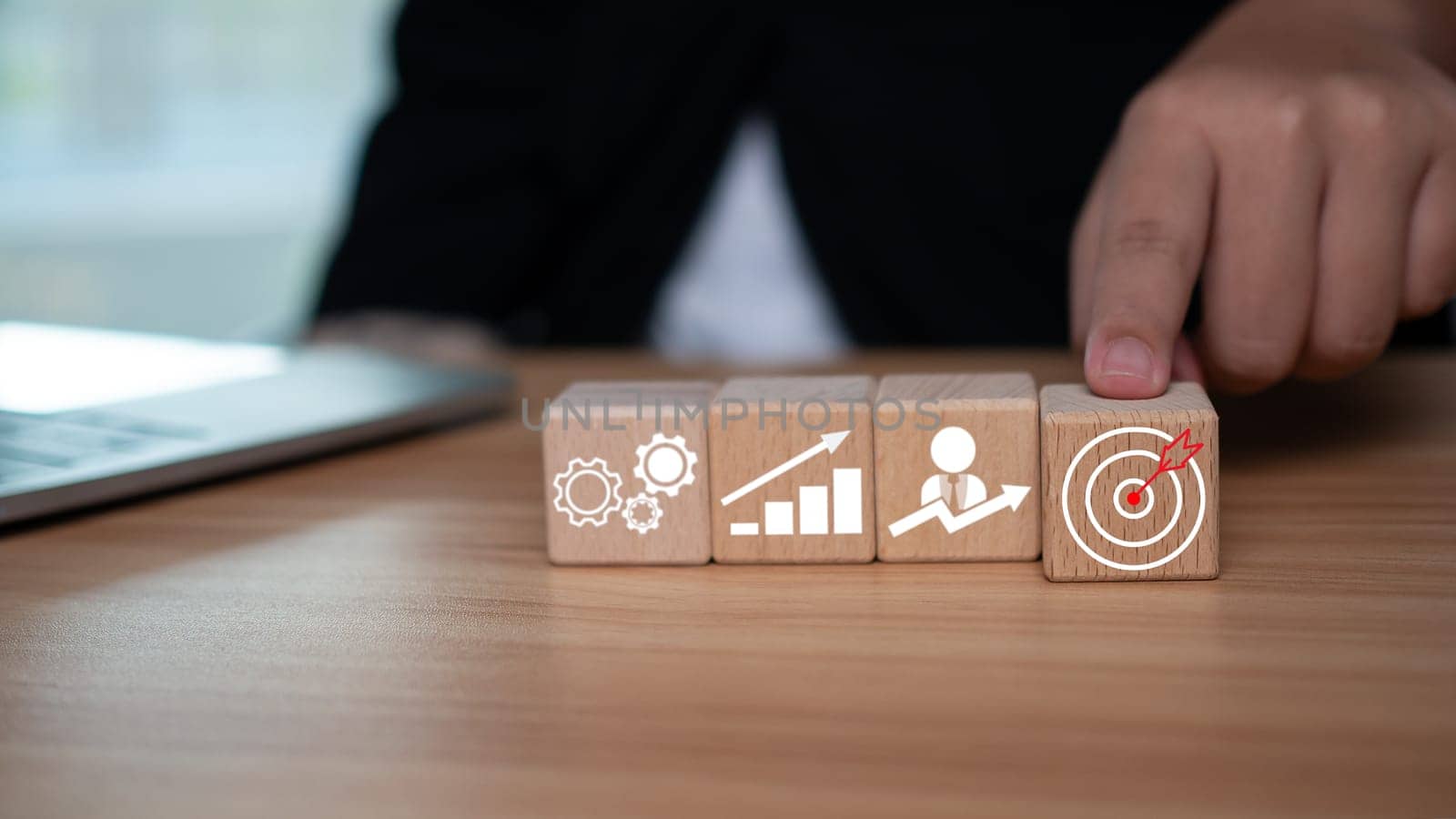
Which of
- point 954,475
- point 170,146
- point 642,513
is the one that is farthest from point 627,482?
point 170,146

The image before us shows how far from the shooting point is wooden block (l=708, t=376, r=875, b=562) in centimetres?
58

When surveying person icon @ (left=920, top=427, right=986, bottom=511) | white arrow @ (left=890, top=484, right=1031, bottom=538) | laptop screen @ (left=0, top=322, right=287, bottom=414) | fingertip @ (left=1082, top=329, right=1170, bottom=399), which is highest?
laptop screen @ (left=0, top=322, right=287, bottom=414)

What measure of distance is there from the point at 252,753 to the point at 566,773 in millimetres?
107

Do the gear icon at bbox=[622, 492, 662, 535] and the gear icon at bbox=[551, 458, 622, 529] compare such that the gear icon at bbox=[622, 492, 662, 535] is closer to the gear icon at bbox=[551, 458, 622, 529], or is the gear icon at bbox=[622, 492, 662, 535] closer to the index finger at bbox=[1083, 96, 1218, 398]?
the gear icon at bbox=[551, 458, 622, 529]

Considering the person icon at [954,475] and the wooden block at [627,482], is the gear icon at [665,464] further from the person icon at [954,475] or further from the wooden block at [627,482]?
the person icon at [954,475]

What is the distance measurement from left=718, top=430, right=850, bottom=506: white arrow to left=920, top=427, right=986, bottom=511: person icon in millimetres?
46

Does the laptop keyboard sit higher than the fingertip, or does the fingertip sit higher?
the fingertip

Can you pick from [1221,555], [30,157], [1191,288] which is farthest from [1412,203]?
[30,157]

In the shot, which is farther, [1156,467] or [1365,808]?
[1156,467]

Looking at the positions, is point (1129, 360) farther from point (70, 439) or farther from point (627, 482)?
point (70, 439)

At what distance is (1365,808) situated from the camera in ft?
1.11

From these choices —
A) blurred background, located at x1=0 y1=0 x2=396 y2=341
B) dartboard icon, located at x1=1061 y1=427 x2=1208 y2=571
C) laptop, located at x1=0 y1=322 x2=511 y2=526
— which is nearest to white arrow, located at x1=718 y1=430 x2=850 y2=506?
dartboard icon, located at x1=1061 y1=427 x2=1208 y2=571

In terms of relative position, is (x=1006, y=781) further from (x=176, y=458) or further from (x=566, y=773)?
(x=176, y=458)

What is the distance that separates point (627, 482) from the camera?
1.94 ft
